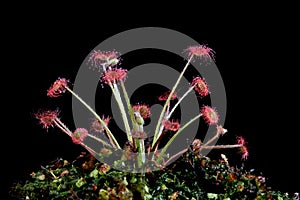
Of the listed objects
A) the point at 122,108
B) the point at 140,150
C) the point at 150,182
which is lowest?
the point at 150,182

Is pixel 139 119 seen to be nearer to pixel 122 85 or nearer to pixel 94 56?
pixel 122 85

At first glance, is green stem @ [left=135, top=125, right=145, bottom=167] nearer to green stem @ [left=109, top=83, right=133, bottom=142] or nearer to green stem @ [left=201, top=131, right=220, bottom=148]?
green stem @ [left=109, top=83, right=133, bottom=142]

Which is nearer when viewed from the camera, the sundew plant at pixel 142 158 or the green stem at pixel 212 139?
the sundew plant at pixel 142 158

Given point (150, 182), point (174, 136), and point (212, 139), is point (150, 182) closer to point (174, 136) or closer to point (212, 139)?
point (174, 136)

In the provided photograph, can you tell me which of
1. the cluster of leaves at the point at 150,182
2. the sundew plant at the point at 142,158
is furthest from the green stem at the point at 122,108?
the cluster of leaves at the point at 150,182

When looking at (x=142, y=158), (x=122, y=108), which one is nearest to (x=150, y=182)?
(x=142, y=158)

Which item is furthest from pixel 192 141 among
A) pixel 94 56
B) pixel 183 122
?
pixel 94 56

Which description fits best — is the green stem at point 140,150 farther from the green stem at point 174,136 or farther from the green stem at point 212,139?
the green stem at point 212,139

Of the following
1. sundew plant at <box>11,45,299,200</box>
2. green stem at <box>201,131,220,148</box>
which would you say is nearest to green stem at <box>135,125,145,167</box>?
sundew plant at <box>11,45,299,200</box>
